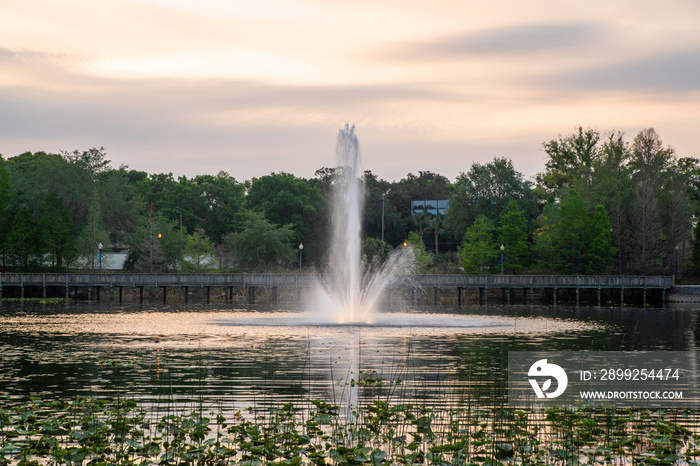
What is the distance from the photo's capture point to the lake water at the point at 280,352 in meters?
19.1

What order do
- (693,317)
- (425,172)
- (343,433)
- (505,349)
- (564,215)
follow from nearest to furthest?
(343,433) < (505,349) < (693,317) < (564,215) < (425,172)

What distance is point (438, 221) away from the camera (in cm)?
11575

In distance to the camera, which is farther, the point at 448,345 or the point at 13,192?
the point at 13,192

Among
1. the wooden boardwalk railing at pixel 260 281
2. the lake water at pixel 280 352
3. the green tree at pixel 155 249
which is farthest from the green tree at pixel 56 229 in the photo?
the lake water at pixel 280 352

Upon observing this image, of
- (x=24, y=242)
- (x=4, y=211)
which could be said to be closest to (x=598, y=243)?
(x=24, y=242)

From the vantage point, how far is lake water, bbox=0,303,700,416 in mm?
19078

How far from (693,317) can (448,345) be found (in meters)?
29.4

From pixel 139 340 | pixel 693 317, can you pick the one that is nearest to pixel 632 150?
pixel 693 317

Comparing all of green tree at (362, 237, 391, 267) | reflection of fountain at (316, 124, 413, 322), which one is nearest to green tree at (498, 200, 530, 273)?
green tree at (362, 237, 391, 267)

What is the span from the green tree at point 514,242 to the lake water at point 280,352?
3575 cm

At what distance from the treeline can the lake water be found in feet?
116

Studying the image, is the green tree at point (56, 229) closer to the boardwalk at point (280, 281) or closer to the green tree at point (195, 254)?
the boardwalk at point (280, 281)

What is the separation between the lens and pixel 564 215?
86000mm

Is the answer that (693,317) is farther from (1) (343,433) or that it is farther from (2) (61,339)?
(1) (343,433)
